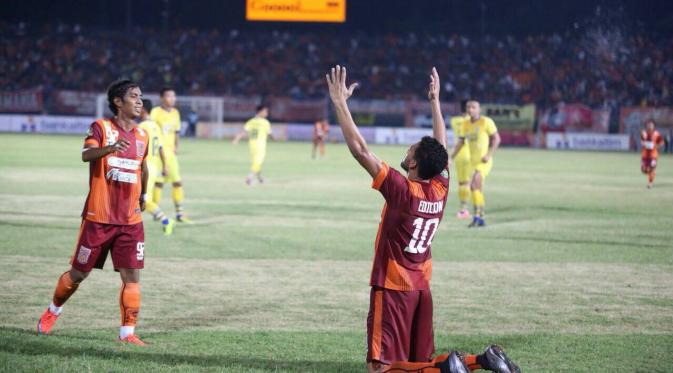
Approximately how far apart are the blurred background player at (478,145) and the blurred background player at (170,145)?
18.5ft

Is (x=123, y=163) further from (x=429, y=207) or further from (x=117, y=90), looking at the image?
(x=429, y=207)

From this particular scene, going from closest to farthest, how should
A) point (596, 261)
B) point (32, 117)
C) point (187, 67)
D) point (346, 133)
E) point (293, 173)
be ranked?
point (346, 133) < point (596, 261) < point (293, 173) < point (32, 117) < point (187, 67)

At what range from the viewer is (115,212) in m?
7.62

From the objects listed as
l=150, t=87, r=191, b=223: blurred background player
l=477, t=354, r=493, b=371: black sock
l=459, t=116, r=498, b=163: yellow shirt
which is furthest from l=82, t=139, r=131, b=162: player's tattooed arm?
l=459, t=116, r=498, b=163: yellow shirt

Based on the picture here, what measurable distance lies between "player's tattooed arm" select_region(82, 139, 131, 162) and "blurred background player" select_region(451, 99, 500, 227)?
10659 millimetres

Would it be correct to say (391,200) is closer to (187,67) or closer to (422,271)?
(422,271)

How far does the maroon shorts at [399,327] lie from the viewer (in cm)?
576

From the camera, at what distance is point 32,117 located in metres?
54.7

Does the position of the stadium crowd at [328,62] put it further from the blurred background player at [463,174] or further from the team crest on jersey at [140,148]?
the team crest on jersey at [140,148]

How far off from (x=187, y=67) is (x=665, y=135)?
1260 inches

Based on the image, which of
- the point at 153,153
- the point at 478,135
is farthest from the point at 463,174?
the point at 153,153

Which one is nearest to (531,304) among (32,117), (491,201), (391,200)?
(391,200)

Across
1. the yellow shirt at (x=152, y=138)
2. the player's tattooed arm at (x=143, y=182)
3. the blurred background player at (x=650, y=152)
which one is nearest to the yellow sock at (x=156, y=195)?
the yellow shirt at (x=152, y=138)

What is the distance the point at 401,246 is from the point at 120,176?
9.99 ft
